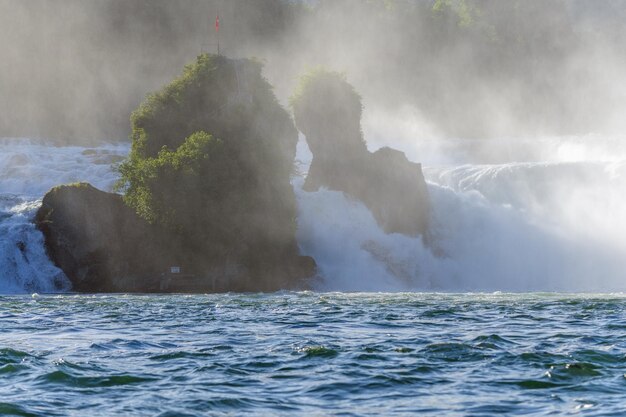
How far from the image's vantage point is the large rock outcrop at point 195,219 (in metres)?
63.8

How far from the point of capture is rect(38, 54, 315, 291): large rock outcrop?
6381 cm

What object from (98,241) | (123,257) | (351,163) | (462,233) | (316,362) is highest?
(351,163)

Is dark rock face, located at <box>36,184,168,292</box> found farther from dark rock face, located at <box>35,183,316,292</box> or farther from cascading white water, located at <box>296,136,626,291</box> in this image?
cascading white water, located at <box>296,136,626,291</box>

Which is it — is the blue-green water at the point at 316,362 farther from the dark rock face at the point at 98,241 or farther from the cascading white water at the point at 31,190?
the dark rock face at the point at 98,241

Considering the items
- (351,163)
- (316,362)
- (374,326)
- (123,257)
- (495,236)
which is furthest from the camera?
(351,163)

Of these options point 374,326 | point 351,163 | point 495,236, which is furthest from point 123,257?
point 374,326

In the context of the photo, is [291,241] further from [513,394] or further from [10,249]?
[513,394]

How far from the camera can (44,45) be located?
138875 millimetres

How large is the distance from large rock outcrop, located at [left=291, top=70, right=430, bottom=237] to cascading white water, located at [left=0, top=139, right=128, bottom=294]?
15.2m

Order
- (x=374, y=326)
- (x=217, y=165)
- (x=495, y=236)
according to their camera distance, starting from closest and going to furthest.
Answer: (x=374, y=326)
(x=217, y=165)
(x=495, y=236)

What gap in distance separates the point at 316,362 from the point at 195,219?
4150cm

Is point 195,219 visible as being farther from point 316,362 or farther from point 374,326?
point 316,362

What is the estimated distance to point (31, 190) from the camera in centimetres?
7994

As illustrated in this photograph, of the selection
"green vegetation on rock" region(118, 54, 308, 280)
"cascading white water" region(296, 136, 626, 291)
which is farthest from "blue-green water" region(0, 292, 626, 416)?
"cascading white water" region(296, 136, 626, 291)
